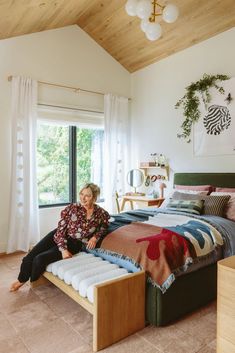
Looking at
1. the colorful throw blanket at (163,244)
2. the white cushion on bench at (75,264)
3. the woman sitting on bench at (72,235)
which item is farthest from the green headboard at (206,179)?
the white cushion on bench at (75,264)

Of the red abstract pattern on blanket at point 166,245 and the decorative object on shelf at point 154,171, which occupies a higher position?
the decorative object on shelf at point 154,171

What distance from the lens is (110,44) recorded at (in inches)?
180

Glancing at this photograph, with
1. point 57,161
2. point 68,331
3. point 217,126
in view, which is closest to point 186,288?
point 68,331

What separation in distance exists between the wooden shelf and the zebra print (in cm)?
96

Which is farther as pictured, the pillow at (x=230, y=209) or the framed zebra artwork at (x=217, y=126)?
the framed zebra artwork at (x=217, y=126)

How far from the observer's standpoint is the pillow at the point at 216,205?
10.2 ft

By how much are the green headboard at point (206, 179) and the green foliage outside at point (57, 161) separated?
1592 millimetres

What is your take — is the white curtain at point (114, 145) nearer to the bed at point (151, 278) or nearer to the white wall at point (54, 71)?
the white wall at point (54, 71)

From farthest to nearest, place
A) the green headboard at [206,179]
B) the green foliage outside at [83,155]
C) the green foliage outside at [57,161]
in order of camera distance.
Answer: the green foliage outside at [83,155]
the green foliage outside at [57,161]
the green headboard at [206,179]

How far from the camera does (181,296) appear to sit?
2.16 meters

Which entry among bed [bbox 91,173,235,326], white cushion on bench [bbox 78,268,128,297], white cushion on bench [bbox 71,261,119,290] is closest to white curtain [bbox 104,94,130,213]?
bed [bbox 91,173,235,326]

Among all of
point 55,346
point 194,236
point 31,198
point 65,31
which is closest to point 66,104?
point 65,31

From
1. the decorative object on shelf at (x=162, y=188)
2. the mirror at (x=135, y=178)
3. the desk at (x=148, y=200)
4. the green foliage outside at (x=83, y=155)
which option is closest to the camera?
the desk at (x=148, y=200)

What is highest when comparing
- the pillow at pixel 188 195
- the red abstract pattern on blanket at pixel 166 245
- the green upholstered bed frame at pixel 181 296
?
the pillow at pixel 188 195
